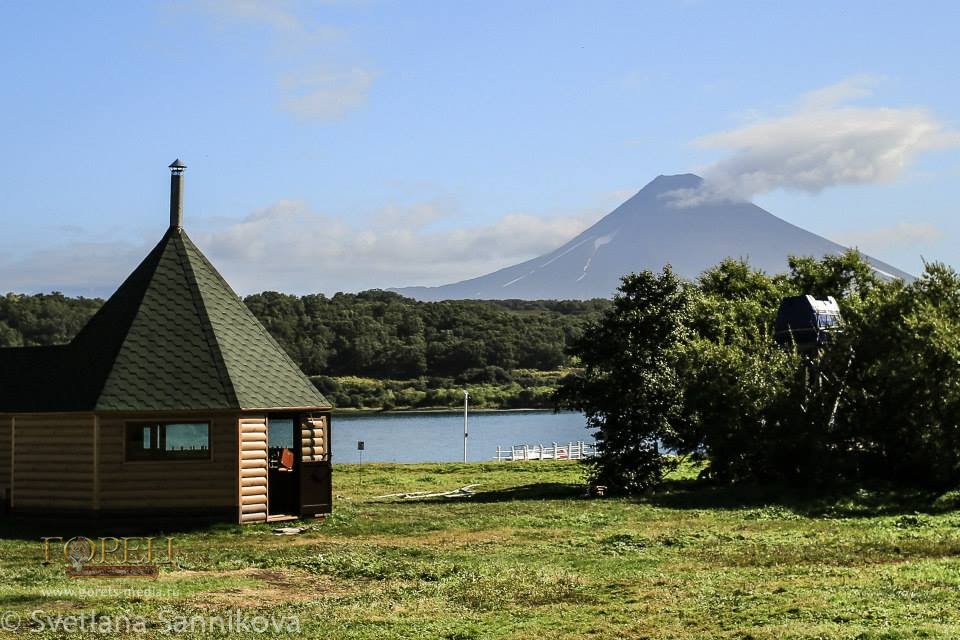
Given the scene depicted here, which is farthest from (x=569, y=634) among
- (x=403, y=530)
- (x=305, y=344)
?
(x=305, y=344)

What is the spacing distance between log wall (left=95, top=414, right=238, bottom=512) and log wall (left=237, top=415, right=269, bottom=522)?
20cm

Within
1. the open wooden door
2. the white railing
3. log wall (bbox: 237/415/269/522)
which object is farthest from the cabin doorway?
the white railing

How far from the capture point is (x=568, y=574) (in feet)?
62.8

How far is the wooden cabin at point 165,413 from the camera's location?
27.0 m

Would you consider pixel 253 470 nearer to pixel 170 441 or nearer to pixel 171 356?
pixel 170 441

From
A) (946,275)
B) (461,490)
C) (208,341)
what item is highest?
(946,275)

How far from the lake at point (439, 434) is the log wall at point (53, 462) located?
47.9 m

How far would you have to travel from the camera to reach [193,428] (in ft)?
93.0

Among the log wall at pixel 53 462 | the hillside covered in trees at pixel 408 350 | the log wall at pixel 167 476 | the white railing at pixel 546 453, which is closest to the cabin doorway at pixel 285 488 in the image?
the log wall at pixel 167 476

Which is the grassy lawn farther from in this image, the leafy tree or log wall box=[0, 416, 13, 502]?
the leafy tree

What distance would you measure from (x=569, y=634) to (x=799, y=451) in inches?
873

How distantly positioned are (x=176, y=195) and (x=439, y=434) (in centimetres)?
8762

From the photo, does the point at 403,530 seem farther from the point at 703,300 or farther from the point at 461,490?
the point at 703,300

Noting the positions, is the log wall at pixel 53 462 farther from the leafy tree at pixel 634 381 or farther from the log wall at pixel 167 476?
the leafy tree at pixel 634 381
